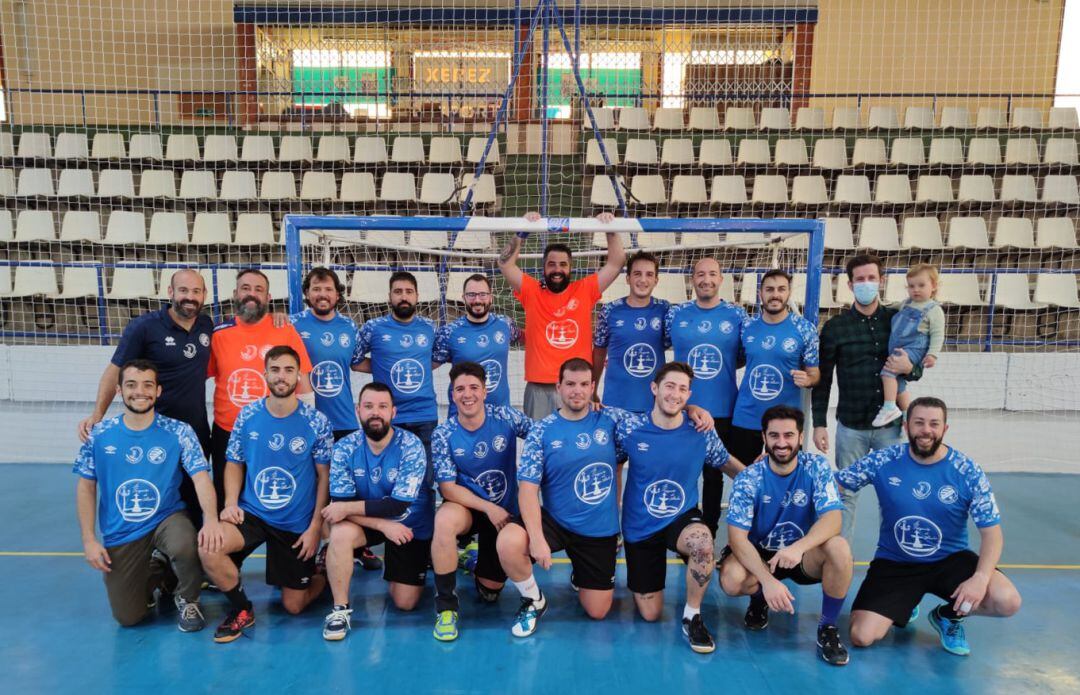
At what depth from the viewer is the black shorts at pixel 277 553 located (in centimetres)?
390

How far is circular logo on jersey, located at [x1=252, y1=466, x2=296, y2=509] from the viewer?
3.93 metres

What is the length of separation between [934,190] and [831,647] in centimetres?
961

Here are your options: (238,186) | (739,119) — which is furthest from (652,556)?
(739,119)

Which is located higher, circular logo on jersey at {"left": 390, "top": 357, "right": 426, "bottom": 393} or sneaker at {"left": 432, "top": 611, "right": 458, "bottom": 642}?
circular logo on jersey at {"left": 390, "top": 357, "right": 426, "bottom": 393}

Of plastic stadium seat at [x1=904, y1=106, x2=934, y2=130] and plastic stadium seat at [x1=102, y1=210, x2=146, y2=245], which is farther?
plastic stadium seat at [x1=904, y1=106, x2=934, y2=130]

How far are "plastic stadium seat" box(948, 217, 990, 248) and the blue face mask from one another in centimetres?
708

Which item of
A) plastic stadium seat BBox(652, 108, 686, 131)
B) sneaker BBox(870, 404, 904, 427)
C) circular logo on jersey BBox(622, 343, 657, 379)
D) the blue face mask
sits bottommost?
sneaker BBox(870, 404, 904, 427)

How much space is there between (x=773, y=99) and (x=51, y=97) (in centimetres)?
1376

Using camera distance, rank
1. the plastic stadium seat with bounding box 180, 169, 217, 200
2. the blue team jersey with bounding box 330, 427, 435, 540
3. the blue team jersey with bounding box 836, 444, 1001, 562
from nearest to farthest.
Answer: the blue team jersey with bounding box 836, 444, 1001, 562 → the blue team jersey with bounding box 330, 427, 435, 540 → the plastic stadium seat with bounding box 180, 169, 217, 200

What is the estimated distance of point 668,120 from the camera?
12344 millimetres

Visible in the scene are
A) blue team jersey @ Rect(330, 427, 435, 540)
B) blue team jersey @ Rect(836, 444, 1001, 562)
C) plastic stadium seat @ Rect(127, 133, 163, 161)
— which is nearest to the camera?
blue team jersey @ Rect(836, 444, 1001, 562)

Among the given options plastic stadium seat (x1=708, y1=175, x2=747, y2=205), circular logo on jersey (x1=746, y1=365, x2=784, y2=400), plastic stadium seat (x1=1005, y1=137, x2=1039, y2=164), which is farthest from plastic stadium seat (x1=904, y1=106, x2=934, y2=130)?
circular logo on jersey (x1=746, y1=365, x2=784, y2=400)

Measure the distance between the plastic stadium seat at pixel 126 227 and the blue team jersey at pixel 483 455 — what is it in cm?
837

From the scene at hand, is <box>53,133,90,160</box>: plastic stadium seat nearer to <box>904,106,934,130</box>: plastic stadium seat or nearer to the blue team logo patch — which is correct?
the blue team logo patch
